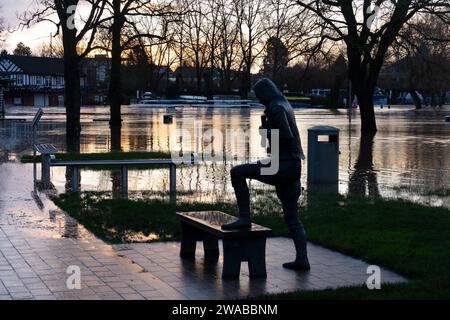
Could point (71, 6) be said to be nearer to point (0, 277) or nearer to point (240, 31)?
point (0, 277)

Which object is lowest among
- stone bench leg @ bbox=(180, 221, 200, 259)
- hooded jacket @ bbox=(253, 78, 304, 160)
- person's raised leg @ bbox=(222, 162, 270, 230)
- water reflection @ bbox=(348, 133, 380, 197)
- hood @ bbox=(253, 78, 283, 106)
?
water reflection @ bbox=(348, 133, 380, 197)

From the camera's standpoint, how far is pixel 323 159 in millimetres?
16812

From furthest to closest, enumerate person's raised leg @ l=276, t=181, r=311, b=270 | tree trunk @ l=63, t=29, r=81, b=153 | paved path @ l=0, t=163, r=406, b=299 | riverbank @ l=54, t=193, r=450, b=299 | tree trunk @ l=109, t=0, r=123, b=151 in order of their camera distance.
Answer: tree trunk @ l=109, t=0, r=123, b=151
tree trunk @ l=63, t=29, r=81, b=153
person's raised leg @ l=276, t=181, r=311, b=270
riverbank @ l=54, t=193, r=450, b=299
paved path @ l=0, t=163, r=406, b=299

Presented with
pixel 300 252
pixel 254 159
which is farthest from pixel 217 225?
pixel 254 159

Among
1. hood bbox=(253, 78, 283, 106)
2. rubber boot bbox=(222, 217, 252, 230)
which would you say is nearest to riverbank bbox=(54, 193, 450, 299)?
rubber boot bbox=(222, 217, 252, 230)

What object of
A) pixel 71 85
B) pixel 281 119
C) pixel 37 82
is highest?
pixel 37 82

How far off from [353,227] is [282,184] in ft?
9.91

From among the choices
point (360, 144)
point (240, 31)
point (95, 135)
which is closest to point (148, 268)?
point (360, 144)

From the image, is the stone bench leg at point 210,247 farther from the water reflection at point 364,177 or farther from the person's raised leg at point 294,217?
the water reflection at point 364,177

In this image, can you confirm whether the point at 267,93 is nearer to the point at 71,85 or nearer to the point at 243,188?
the point at 243,188

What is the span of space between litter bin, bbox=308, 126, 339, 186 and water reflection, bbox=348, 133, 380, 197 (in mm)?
465

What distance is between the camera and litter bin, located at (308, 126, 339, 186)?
1669 centimetres

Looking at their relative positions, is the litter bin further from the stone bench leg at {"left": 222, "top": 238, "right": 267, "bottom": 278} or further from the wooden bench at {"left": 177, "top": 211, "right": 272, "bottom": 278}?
the stone bench leg at {"left": 222, "top": 238, "right": 267, "bottom": 278}

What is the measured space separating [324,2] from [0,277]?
28.1m
